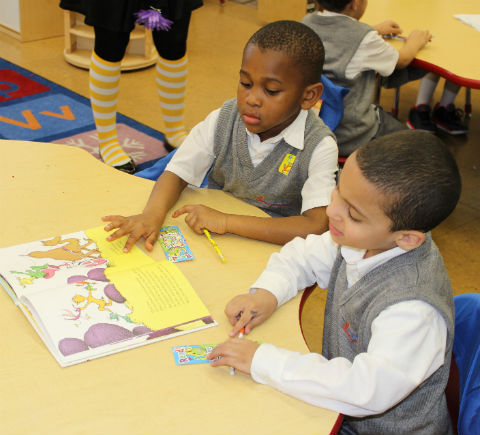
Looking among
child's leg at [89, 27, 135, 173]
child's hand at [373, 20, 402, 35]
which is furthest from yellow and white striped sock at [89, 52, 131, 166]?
child's hand at [373, 20, 402, 35]

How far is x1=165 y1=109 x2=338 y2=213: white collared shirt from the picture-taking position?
1.52 metres

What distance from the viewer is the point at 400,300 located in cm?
102

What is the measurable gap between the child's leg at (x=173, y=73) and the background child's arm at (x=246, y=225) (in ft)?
4.96

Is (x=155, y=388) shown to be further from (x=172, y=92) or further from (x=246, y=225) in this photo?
(x=172, y=92)

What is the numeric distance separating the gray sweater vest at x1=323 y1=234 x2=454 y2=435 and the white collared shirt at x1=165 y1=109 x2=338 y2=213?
35 cm

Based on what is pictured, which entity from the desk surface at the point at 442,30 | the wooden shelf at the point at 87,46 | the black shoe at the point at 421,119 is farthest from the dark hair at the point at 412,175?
the wooden shelf at the point at 87,46

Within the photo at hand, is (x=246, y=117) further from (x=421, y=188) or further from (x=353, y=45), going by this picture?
(x=353, y=45)

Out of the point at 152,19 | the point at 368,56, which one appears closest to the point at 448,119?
the point at 368,56

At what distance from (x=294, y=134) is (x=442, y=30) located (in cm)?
162

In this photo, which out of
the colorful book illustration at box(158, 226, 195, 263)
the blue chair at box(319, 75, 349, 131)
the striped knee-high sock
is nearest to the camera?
the colorful book illustration at box(158, 226, 195, 263)

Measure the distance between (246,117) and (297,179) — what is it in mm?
218

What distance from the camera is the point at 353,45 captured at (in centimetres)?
234

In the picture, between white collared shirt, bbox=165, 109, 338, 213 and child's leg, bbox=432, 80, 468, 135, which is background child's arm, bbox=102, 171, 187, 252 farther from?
child's leg, bbox=432, 80, 468, 135

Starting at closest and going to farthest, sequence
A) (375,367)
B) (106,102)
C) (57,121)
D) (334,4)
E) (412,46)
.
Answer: (375,367) → (334,4) → (412,46) → (106,102) → (57,121)
